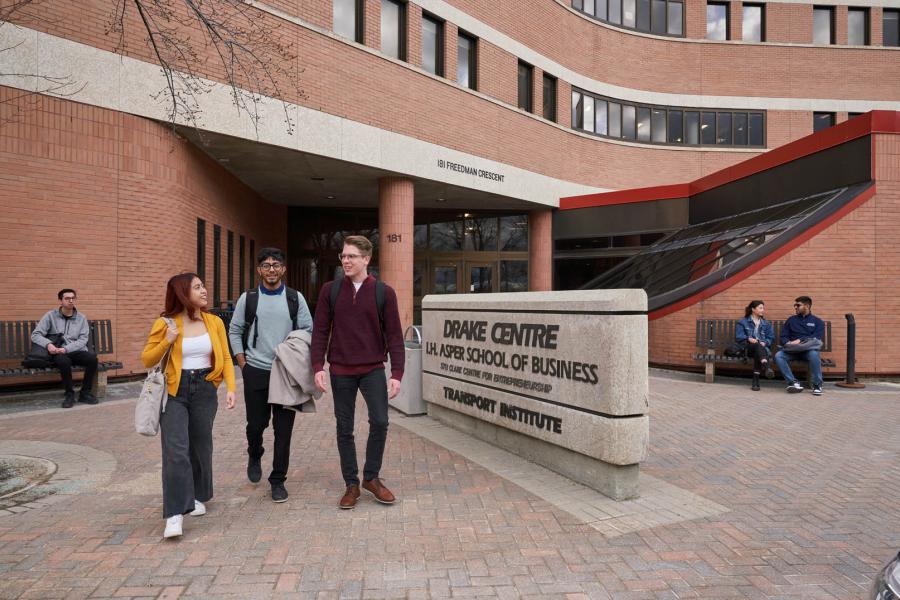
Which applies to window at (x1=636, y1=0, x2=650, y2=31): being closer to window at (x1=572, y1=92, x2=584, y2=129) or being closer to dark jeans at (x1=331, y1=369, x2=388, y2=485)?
window at (x1=572, y1=92, x2=584, y2=129)

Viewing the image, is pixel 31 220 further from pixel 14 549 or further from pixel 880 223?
pixel 880 223

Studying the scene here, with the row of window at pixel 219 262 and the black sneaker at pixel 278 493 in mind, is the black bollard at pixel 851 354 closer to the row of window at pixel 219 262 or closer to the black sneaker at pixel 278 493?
the black sneaker at pixel 278 493

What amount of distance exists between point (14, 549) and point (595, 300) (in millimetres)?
4269

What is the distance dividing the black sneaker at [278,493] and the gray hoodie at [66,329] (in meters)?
5.69

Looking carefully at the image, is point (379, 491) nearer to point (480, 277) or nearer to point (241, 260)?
point (241, 260)

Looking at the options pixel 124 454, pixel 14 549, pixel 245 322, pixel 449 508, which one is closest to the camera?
pixel 14 549

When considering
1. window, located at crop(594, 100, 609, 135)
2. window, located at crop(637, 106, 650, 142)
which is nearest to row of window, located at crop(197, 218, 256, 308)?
window, located at crop(594, 100, 609, 135)

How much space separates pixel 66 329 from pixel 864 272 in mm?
13302

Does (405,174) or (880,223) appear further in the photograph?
(405,174)

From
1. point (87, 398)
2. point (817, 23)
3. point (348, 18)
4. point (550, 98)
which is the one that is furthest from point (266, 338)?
point (817, 23)

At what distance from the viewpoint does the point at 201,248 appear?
1232 cm

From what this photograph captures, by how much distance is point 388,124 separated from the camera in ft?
45.8

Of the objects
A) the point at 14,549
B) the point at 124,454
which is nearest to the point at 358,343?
the point at 14,549

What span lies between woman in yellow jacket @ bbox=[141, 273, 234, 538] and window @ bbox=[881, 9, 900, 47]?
29.6 meters
